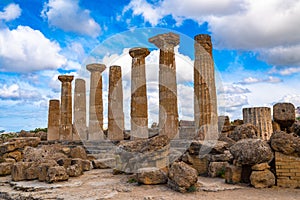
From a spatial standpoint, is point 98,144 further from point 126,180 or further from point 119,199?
A: point 119,199

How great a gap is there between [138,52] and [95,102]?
6.88 metres

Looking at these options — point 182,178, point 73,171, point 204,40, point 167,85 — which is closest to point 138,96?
point 167,85

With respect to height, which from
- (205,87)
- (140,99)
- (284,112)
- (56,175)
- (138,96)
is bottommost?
(56,175)

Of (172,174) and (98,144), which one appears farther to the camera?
(98,144)

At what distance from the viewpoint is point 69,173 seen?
36.0 feet

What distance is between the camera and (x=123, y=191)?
8.40 m

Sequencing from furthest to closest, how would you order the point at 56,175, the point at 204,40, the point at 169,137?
the point at 169,137 < the point at 204,40 < the point at 56,175

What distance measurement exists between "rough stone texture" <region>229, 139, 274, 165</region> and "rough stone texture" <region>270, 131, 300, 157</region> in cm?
25

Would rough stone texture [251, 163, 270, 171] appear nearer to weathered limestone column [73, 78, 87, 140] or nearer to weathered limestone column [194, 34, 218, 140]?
weathered limestone column [194, 34, 218, 140]

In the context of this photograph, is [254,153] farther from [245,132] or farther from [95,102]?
[95,102]

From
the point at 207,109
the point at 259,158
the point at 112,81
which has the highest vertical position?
the point at 112,81

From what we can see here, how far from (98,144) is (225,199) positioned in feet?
41.5

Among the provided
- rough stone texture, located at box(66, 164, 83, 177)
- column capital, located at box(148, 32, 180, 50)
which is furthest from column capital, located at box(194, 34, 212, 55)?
rough stone texture, located at box(66, 164, 83, 177)

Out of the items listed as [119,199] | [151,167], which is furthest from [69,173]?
[119,199]
